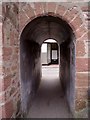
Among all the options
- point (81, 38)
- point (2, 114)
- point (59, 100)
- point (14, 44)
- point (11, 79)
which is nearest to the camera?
point (2, 114)

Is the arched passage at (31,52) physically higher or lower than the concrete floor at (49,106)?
higher

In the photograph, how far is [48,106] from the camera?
347 centimetres

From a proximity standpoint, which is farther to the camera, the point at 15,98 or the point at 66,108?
the point at 66,108

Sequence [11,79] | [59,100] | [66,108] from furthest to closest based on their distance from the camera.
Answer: [59,100], [66,108], [11,79]

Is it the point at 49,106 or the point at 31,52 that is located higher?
the point at 31,52

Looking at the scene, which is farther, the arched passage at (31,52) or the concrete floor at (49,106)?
the concrete floor at (49,106)

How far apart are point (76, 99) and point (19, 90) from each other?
86 centimetres

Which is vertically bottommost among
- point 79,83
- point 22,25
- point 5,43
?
point 79,83

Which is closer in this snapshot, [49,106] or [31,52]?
[49,106]

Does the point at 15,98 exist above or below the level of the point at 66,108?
above

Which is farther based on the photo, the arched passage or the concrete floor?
the concrete floor

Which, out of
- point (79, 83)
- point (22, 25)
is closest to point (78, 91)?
point (79, 83)

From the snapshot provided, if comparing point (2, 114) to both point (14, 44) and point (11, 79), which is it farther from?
point (14, 44)

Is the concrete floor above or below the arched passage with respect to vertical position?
below
